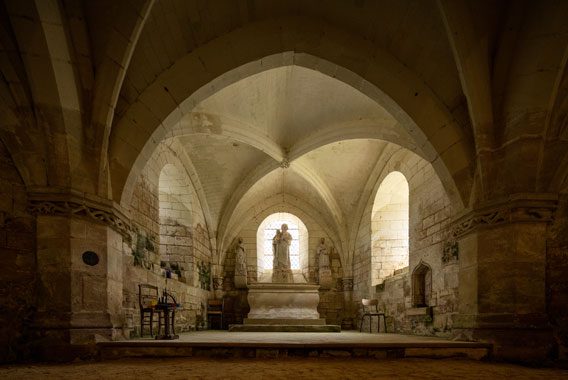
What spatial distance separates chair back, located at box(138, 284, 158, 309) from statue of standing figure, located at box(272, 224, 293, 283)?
5.40 metres

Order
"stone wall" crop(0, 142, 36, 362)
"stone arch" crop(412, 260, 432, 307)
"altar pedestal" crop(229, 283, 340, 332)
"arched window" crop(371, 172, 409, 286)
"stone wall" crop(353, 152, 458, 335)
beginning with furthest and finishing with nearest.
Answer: "altar pedestal" crop(229, 283, 340, 332)
"arched window" crop(371, 172, 409, 286)
"stone arch" crop(412, 260, 432, 307)
"stone wall" crop(353, 152, 458, 335)
"stone wall" crop(0, 142, 36, 362)

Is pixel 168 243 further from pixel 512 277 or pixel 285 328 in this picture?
pixel 512 277

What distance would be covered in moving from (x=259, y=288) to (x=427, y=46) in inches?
296

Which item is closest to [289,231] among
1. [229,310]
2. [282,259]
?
[282,259]

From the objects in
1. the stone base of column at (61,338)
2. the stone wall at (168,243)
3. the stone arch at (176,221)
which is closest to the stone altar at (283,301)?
the stone wall at (168,243)

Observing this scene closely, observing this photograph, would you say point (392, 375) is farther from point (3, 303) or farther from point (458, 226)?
point (3, 303)

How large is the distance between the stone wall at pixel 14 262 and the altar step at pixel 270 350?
85 cm

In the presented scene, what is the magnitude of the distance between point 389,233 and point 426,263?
2980mm

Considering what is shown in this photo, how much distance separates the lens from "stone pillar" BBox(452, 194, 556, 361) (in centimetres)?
452

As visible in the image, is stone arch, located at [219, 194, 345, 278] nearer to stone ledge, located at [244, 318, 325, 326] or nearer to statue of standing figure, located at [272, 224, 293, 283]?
statue of standing figure, located at [272, 224, 293, 283]

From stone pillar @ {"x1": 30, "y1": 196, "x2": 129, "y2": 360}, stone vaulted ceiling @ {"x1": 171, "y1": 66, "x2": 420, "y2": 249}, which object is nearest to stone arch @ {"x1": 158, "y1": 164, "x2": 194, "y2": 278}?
stone vaulted ceiling @ {"x1": 171, "y1": 66, "x2": 420, "y2": 249}

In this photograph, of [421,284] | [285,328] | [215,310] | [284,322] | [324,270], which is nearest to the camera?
[421,284]

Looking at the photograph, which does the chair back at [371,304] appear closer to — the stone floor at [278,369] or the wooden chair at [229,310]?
the wooden chair at [229,310]

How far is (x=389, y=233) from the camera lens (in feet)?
36.7
